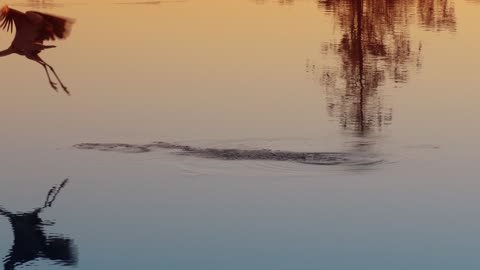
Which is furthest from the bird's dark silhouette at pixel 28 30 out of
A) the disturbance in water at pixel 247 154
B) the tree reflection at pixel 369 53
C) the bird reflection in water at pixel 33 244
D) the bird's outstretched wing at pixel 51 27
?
the tree reflection at pixel 369 53

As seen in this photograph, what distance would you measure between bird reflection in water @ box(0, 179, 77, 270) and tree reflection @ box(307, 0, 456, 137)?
502 centimetres

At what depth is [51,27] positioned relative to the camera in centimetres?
1359

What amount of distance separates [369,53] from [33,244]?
12733 mm

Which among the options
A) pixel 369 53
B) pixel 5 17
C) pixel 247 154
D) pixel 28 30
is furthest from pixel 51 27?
pixel 369 53

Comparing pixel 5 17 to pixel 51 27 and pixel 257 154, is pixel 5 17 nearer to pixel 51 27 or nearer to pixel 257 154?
pixel 51 27

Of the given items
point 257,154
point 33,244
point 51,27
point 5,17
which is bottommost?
point 257,154

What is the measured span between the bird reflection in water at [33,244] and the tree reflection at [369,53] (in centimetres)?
502

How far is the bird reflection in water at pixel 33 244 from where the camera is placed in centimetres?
1009

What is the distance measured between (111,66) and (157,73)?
2.86 ft

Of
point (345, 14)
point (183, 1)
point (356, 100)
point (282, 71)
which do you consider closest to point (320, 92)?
point (356, 100)

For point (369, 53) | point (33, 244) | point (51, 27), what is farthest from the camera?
point (369, 53)

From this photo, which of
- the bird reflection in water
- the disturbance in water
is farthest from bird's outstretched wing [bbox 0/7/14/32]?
the bird reflection in water

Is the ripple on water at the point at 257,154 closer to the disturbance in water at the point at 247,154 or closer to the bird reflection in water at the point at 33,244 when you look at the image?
the disturbance in water at the point at 247,154

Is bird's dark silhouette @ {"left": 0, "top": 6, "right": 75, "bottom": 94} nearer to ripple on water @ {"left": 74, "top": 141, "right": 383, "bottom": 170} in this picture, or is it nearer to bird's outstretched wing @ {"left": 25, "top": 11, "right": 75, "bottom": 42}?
bird's outstretched wing @ {"left": 25, "top": 11, "right": 75, "bottom": 42}
